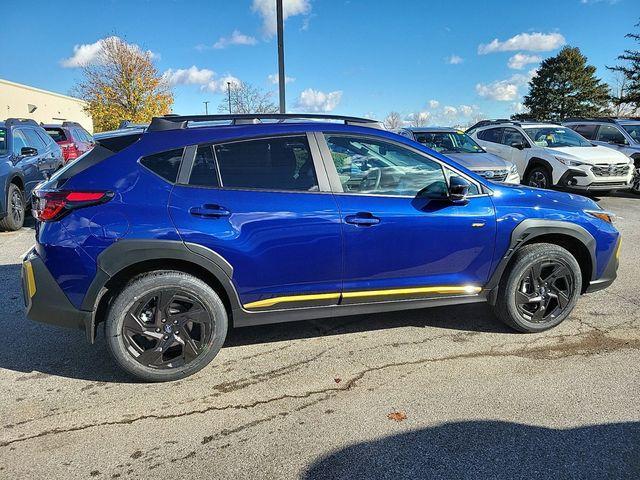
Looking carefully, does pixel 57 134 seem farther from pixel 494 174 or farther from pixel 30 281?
pixel 30 281

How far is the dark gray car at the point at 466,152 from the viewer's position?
354 inches

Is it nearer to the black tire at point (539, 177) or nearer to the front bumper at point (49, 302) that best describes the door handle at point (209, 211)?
the front bumper at point (49, 302)

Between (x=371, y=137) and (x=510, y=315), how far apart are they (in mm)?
1794

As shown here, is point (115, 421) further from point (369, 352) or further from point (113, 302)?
point (369, 352)

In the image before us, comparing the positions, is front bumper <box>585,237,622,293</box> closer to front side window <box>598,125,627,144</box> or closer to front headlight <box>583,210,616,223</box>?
front headlight <box>583,210,616,223</box>

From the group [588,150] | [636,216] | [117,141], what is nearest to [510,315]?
[117,141]

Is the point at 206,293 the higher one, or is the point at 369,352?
the point at 206,293

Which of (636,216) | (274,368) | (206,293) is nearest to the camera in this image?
(206,293)

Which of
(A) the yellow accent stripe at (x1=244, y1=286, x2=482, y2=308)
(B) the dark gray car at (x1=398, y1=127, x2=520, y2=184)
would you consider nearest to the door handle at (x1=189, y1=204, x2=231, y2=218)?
(A) the yellow accent stripe at (x1=244, y1=286, x2=482, y2=308)

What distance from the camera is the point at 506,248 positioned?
3.69 meters

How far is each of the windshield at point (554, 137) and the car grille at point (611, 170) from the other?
113 cm

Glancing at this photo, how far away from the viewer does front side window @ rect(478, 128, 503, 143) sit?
12156 mm

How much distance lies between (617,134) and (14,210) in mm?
14177

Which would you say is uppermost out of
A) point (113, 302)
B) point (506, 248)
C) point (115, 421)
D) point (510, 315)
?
point (506, 248)
